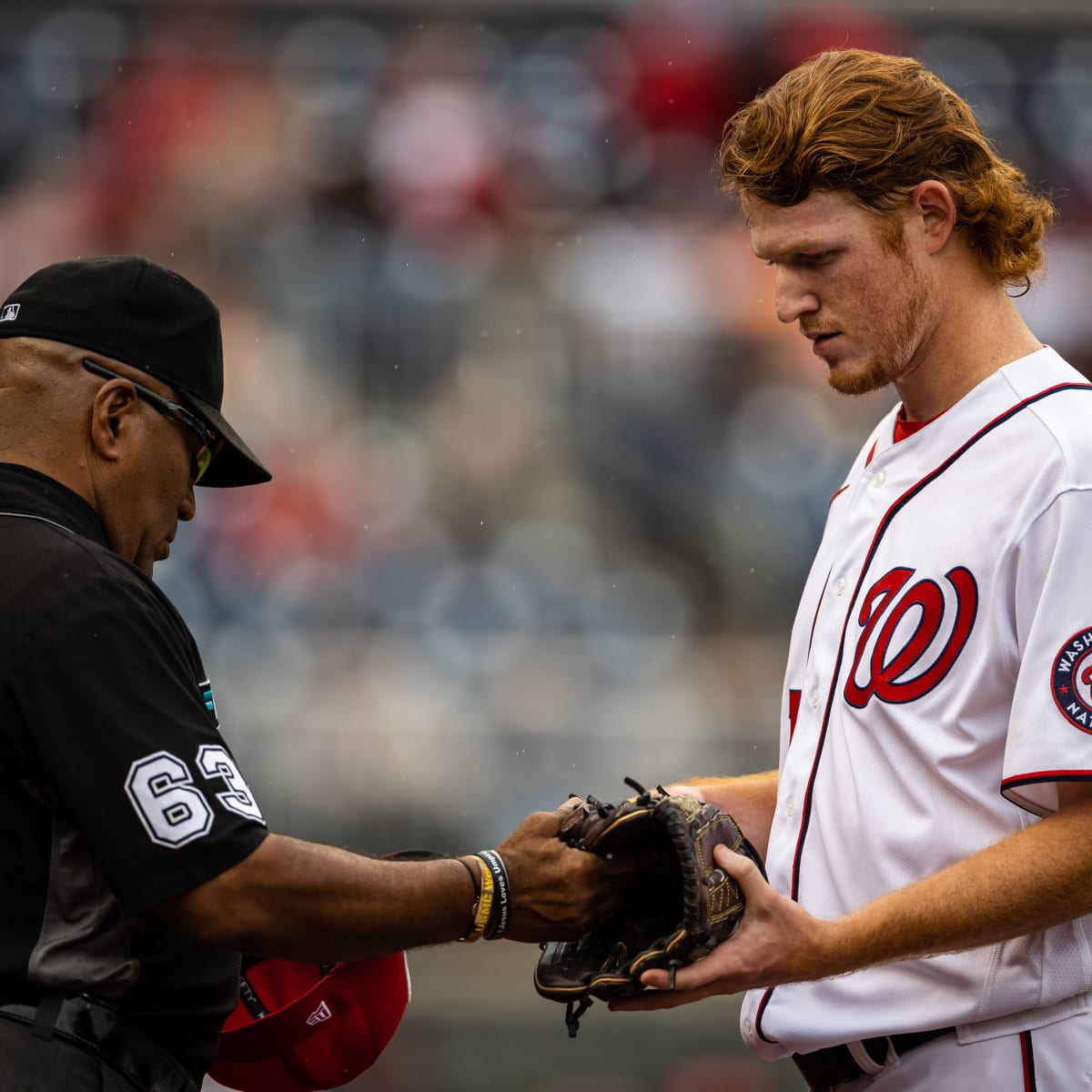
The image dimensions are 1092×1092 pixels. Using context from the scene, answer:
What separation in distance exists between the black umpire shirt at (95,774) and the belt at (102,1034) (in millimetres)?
17

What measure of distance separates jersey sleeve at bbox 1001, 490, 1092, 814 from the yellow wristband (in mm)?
693

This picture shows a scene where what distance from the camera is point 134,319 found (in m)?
2.10

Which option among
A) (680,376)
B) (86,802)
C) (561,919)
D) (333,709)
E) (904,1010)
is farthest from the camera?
(680,376)

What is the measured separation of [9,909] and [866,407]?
5.55 metres

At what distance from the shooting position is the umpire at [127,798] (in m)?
1.79

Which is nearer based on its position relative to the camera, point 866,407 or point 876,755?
point 876,755

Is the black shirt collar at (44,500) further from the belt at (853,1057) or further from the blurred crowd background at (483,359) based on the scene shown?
the blurred crowd background at (483,359)

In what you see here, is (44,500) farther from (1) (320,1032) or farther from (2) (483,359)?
(2) (483,359)

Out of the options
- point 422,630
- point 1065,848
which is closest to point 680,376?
point 422,630

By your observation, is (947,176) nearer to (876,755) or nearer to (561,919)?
(876,755)

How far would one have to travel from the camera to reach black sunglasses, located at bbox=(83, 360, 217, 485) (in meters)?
2.05

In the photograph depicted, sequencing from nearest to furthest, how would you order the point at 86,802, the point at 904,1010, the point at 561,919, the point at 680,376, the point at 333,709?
the point at 86,802 < the point at 904,1010 < the point at 561,919 < the point at 333,709 < the point at 680,376

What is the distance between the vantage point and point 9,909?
72.9 inches

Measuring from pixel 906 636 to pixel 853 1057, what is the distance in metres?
0.58
